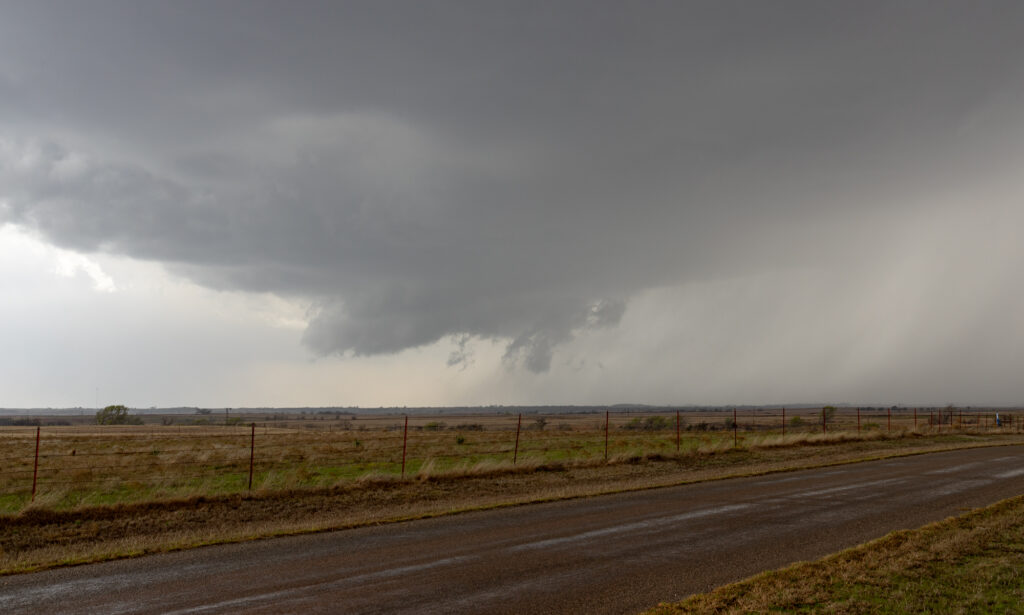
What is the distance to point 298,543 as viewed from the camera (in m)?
11.8

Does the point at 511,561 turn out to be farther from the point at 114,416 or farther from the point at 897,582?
the point at 114,416

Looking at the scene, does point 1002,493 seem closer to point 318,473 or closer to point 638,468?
point 638,468

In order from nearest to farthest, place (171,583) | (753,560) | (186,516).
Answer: (171,583) → (753,560) → (186,516)

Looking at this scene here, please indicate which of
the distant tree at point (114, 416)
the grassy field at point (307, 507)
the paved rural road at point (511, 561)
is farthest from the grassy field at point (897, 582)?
the distant tree at point (114, 416)

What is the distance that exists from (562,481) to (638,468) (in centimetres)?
A: 481

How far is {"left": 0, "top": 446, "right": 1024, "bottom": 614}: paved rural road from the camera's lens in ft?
26.6

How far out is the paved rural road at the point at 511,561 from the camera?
8094mm

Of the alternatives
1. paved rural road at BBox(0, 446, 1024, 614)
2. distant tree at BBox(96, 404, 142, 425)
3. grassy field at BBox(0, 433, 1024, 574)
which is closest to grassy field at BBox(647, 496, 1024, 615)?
paved rural road at BBox(0, 446, 1024, 614)

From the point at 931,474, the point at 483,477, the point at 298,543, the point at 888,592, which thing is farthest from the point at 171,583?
the point at 931,474

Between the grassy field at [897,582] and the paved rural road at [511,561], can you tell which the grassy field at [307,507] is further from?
the grassy field at [897,582]

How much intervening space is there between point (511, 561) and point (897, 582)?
17.8ft

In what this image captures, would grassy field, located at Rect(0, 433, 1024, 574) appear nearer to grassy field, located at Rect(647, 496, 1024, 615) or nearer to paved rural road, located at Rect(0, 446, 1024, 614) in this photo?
paved rural road, located at Rect(0, 446, 1024, 614)

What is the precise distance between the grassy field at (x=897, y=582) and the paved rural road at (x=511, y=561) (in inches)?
22.4

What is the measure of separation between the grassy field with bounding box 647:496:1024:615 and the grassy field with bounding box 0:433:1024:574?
824cm
